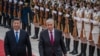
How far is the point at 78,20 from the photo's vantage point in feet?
42.6

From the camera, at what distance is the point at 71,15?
13461 millimetres

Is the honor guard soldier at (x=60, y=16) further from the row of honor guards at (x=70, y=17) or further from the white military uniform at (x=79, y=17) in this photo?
the white military uniform at (x=79, y=17)

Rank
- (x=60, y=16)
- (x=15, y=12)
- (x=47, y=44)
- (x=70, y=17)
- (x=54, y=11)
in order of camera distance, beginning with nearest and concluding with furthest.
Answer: (x=47, y=44) → (x=70, y=17) → (x=60, y=16) → (x=54, y=11) → (x=15, y=12)

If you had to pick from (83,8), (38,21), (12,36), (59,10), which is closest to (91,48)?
(83,8)

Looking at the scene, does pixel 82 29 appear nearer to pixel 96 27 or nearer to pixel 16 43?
pixel 96 27

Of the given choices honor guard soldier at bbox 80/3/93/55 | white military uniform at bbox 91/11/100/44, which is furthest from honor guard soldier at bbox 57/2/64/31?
white military uniform at bbox 91/11/100/44

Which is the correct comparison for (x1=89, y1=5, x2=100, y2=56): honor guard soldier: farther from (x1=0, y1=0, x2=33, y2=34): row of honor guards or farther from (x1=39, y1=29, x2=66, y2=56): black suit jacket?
(x1=0, y1=0, x2=33, y2=34): row of honor guards

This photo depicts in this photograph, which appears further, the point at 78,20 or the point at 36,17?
the point at 36,17

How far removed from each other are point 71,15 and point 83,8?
709 millimetres

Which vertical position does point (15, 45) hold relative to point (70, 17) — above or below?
above

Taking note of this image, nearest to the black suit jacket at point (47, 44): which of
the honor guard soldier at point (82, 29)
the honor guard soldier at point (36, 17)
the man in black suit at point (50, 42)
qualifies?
the man in black suit at point (50, 42)

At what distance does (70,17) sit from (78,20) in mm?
582

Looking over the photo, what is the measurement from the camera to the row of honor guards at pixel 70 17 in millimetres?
12523

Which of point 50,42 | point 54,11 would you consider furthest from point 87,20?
point 50,42
